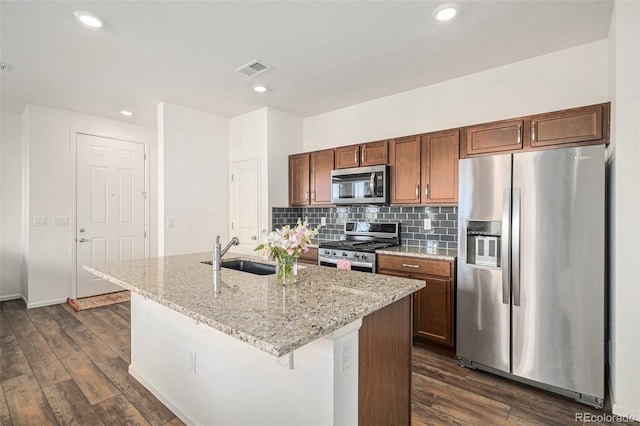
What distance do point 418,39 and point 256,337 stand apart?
8.25 ft

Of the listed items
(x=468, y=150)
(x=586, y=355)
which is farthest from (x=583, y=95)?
(x=586, y=355)

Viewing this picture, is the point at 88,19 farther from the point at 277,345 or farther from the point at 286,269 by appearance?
the point at 277,345

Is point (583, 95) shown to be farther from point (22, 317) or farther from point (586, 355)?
point (22, 317)

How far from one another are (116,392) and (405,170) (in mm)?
3102

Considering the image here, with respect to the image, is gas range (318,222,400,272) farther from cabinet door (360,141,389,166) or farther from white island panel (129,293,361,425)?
white island panel (129,293,361,425)

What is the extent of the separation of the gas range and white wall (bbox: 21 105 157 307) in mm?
3602

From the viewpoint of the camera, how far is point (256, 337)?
1.02 m

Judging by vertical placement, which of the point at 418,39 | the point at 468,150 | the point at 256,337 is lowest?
the point at 256,337

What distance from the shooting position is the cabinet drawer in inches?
112

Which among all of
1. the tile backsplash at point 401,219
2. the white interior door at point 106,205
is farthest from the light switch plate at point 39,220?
the tile backsplash at point 401,219

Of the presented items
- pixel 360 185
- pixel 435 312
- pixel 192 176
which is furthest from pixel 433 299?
pixel 192 176

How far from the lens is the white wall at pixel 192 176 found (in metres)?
4.08

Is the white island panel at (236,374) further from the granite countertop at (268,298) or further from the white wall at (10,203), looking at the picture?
the white wall at (10,203)

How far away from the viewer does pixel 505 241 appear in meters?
2.40
